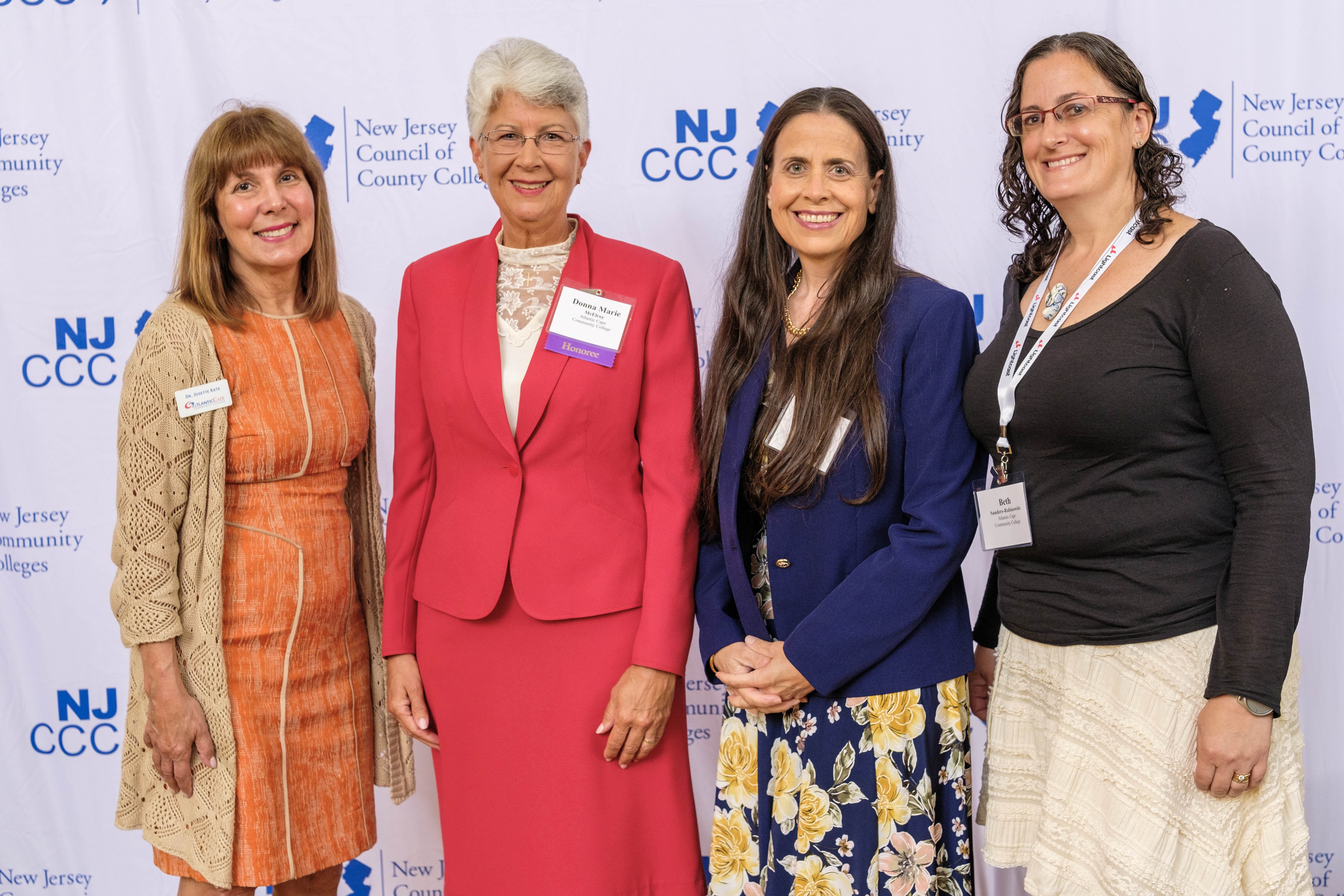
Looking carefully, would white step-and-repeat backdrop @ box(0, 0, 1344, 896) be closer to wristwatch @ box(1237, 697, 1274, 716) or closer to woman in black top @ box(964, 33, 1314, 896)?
woman in black top @ box(964, 33, 1314, 896)

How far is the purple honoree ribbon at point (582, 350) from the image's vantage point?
1814 millimetres

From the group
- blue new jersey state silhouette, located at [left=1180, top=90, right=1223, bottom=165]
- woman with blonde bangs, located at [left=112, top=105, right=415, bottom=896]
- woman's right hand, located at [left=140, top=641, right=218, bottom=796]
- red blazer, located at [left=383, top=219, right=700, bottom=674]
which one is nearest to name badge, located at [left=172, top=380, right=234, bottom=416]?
woman with blonde bangs, located at [left=112, top=105, right=415, bottom=896]

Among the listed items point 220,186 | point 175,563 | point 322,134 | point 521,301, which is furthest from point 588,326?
point 322,134

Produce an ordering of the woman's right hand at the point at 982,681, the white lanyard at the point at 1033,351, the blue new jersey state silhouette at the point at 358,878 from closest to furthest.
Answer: the white lanyard at the point at 1033,351 < the woman's right hand at the point at 982,681 < the blue new jersey state silhouette at the point at 358,878

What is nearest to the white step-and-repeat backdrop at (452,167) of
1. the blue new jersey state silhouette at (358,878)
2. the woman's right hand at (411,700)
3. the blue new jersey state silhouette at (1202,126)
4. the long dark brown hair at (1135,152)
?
the blue new jersey state silhouette at (1202,126)

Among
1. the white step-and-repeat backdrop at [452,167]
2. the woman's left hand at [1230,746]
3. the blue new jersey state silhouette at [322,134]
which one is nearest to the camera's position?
the woman's left hand at [1230,746]

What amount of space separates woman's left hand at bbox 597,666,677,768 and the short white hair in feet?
3.27

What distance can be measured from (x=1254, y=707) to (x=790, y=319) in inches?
36.5

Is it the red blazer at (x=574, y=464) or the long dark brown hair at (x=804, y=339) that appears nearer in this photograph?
the long dark brown hair at (x=804, y=339)

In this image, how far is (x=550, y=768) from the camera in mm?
1865

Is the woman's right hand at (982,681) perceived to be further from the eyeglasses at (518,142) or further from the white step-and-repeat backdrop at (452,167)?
the eyeglasses at (518,142)

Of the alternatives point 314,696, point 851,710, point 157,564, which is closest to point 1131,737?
point 851,710

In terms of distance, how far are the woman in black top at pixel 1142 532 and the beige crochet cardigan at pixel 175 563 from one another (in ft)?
4.33

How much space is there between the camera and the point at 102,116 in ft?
9.26
